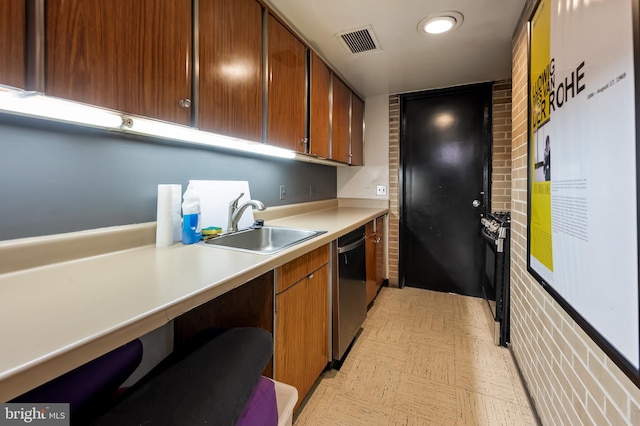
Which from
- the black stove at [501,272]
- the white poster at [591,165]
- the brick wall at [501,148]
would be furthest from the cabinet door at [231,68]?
the brick wall at [501,148]

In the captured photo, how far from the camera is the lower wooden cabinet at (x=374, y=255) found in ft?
7.97

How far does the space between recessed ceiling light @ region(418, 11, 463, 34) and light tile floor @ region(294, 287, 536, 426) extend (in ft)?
7.08

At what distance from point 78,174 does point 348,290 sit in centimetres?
150

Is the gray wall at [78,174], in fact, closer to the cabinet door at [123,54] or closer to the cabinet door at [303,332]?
the cabinet door at [123,54]

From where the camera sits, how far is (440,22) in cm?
177

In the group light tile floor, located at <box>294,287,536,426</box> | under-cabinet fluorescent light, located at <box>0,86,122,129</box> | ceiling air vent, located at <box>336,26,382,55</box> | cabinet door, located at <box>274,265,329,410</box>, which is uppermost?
ceiling air vent, located at <box>336,26,382,55</box>

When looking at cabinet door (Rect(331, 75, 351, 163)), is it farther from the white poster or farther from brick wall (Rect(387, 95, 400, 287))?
the white poster

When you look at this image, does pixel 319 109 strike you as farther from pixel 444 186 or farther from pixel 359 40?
pixel 444 186

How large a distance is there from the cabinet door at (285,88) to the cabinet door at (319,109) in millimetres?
116

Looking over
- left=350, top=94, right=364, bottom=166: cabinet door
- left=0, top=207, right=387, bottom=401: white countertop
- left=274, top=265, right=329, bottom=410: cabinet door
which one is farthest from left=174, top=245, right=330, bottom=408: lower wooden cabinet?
left=350, top=94, right=364, bottom=166: cabinet door

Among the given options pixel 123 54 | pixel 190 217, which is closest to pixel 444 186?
pixel 190 217

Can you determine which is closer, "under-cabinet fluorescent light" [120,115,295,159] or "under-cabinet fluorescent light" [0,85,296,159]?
"under-cabinet fluorescent light" [0,85,296,159]

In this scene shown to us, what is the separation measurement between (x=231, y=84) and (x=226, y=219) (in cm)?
72

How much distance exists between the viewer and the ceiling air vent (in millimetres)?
Result: 1887
